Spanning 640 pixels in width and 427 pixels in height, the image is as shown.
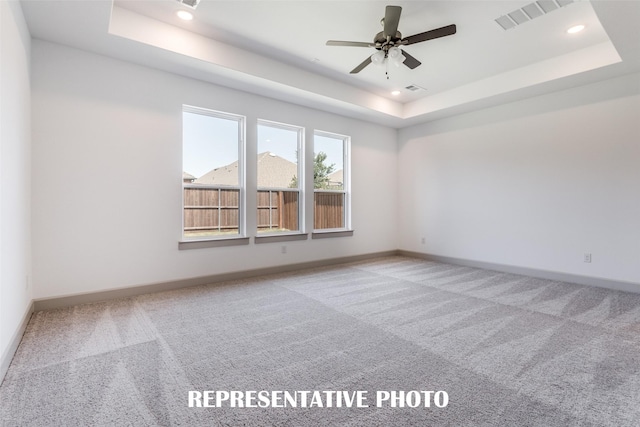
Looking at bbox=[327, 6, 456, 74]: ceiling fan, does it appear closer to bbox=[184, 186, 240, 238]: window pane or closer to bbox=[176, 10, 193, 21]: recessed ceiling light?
bbox=[176, 10, 193, 21]: recessed ceiling light

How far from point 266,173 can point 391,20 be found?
295 cm

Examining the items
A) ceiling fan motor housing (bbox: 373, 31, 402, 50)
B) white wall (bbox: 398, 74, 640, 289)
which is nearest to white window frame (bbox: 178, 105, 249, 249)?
ceiling fan motor housing (bbox: 373, 31, 402, 50)

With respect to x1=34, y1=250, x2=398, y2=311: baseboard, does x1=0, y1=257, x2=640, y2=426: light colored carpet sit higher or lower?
lower

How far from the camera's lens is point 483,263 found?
17.9 ft

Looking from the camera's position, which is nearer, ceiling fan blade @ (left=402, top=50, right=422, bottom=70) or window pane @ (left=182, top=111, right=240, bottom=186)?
ceiling fan blade @ (left=402, top=50, right=422, bottom=70)

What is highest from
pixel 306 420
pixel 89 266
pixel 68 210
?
pixel 68 210

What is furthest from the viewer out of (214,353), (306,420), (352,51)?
(352,51)

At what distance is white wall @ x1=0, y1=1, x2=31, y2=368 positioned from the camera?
2.11 metres

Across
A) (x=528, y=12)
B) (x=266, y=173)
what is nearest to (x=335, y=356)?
(x=266, y=173)

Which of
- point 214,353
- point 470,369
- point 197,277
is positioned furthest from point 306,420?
point 197,277

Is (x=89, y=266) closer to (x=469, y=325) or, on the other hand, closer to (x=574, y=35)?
(x=469, y=325)

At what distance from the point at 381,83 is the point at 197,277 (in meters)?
4.19

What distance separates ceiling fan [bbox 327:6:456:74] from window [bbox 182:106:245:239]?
2.19 m

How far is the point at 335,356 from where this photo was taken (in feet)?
7.57
